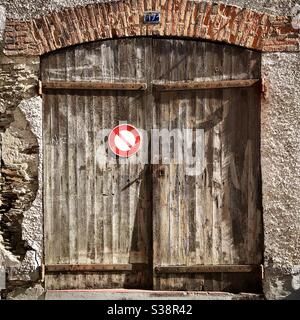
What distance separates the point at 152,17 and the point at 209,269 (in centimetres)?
249

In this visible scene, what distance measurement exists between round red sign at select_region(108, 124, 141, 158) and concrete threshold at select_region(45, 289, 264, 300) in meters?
1.33

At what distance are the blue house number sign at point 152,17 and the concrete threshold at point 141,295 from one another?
8.55 ft

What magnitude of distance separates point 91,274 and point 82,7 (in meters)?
2.60

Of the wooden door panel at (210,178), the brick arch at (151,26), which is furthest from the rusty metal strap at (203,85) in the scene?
the brick arch at (151,26)

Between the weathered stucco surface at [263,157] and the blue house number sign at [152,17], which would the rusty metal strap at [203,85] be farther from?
the blue house number sign at [152,17]

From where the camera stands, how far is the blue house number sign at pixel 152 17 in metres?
5.73

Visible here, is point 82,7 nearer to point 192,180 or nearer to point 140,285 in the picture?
point 192,180

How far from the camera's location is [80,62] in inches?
230

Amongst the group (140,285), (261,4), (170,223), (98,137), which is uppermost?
(261,4)

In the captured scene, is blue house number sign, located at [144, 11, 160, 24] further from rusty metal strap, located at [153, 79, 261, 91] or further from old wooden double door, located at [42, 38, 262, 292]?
rusty metal strap, located at [153, 79, 261, 91]

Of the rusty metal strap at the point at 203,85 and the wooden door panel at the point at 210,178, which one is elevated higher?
the rusty metal strap at the point at 203,85

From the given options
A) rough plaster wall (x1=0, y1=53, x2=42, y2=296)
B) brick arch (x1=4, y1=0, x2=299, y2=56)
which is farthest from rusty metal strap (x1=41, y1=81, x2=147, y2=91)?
brick arch (x1=4, y1=0, x2=299, y2=56)

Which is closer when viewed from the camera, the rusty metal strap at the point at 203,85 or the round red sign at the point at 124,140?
the rusty metal strap at the point at 203,85

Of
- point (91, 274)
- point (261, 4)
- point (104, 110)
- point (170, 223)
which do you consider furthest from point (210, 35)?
point (91, 274)
